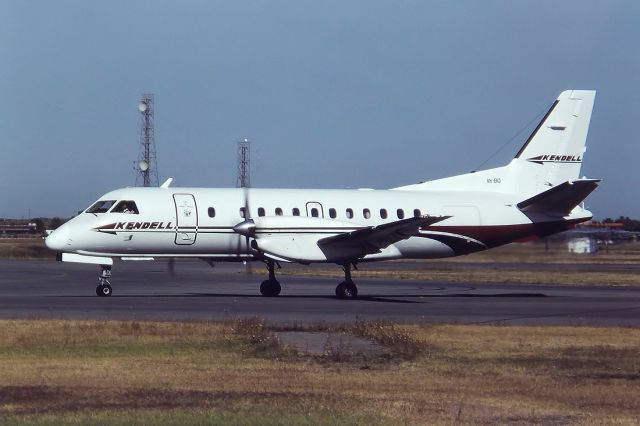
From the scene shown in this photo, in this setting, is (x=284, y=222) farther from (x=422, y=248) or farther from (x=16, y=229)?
(x=16, y=229)

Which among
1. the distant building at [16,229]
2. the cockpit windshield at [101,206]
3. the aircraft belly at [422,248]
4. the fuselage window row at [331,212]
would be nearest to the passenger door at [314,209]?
the fuselage window row at [331,212]

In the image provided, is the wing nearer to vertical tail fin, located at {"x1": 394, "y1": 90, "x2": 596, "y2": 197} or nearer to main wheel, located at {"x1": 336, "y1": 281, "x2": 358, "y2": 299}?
main wheel, located at {"x1": 336, "y1": 281, "x2": 358, "y2": 299}

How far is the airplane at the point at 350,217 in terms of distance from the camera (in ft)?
99.1

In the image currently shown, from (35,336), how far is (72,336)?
0.67 metres

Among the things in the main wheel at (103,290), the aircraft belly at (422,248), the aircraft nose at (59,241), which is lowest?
the main wheel at (103,290)

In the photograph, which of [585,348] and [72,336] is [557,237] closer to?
[585,348]

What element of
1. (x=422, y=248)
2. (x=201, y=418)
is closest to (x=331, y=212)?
(x=422, y=248)

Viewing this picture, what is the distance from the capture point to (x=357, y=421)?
10.6 meters

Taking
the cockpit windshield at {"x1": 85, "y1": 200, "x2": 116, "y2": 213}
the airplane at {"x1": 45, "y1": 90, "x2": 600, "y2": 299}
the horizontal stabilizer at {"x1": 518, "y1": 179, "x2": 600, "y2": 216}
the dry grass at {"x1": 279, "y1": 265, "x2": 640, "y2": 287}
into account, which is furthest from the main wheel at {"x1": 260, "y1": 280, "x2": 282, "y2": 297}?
the dry grass at {"x1": 279, "y1": 265, "x2": 640, "y2": 287}

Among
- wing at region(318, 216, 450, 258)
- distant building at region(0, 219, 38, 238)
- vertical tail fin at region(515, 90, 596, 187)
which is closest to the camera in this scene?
wing at region(318, 216, 450, 258)

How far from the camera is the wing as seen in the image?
30141mm

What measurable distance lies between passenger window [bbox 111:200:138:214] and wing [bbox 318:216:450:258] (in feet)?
18.7

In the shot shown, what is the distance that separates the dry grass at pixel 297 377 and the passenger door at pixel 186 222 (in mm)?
10120

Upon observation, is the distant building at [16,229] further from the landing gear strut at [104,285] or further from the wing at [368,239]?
the wing at [368,239]
